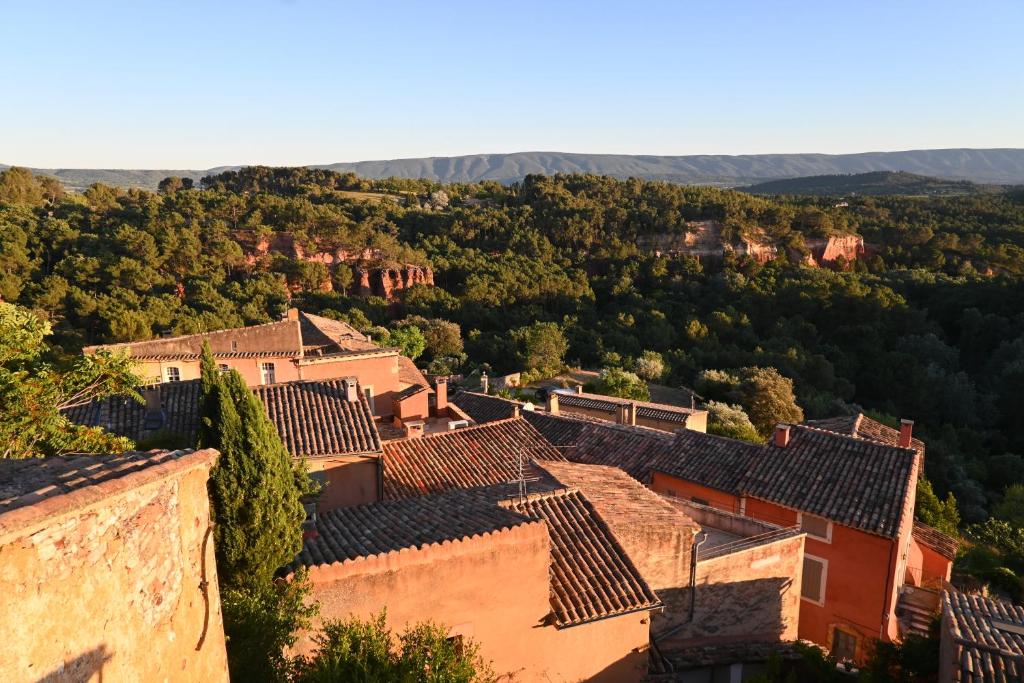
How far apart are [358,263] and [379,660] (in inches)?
2086

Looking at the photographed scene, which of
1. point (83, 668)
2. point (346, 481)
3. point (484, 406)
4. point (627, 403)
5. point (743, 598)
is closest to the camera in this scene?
Answer: point (83, 668)

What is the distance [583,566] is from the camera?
9211mm

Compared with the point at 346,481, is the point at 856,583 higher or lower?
lower

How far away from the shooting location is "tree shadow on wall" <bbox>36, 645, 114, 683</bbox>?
12.0ft

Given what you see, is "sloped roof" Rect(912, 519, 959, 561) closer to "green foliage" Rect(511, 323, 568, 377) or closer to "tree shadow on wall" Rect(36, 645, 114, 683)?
"tree shadow on wall" Rect(36, 645, 114, 683)

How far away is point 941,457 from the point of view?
2842cm

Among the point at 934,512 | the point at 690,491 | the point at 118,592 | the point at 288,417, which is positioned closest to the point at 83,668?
the point at 118,592

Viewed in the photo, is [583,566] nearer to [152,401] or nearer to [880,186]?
[152,401]

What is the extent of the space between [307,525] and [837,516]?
1105 centimetres

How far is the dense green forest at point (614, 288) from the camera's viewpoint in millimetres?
37156

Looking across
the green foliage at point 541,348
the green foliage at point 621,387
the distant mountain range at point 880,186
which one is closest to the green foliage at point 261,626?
the green foliage at point 621,387

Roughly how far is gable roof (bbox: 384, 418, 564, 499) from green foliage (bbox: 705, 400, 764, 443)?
11.8m

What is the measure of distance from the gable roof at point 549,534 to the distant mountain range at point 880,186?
108 metres

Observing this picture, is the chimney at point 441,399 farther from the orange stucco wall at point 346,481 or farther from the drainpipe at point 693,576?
the drainpipe at point 693,576
